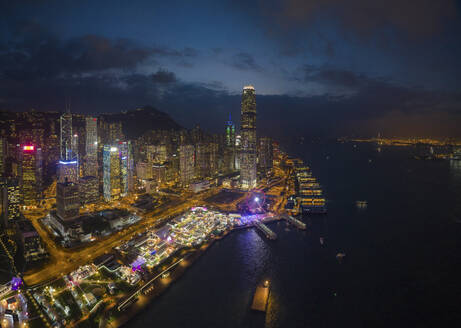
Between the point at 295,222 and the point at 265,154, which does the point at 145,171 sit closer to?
the point at 295,222

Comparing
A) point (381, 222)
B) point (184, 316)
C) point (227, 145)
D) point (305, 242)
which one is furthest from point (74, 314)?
point (227, 145)

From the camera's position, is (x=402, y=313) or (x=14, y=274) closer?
(x=402, y=313)

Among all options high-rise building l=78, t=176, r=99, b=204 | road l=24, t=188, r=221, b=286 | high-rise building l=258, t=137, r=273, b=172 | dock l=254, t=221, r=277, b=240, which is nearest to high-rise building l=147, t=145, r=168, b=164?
high-rise building l=78, t=176, r=99, b=204

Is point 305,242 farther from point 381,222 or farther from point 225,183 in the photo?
point 225,183

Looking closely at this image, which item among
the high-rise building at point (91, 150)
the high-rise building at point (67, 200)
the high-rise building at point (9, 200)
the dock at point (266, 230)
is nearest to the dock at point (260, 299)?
the dock at point (266, 230)

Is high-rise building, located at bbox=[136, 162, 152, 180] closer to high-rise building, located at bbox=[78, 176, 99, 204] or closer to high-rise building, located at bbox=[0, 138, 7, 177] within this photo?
high-rise building, located at bbox=[78, 176, 99, 204]

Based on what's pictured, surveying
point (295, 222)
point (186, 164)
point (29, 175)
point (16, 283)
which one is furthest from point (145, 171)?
point (16, 283)

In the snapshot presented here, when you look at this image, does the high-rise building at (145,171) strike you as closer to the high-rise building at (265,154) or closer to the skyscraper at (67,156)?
the skyscraper at (67,156)
